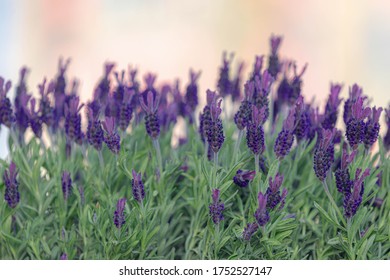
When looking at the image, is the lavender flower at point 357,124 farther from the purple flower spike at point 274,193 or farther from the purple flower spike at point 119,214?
the purple flower spike at point 119,214

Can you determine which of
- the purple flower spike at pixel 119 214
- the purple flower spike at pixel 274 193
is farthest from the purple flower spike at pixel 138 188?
the purple flower spike at pixel 274 193

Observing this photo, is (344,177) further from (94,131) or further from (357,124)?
(94,131)

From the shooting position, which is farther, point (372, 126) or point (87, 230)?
point (87, 230)

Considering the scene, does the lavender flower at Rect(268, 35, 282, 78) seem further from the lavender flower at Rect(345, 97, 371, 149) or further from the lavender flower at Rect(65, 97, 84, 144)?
the lavender flower at Rect(65, 97, 84, 144)

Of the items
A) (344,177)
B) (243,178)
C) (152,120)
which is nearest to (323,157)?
(344,177)

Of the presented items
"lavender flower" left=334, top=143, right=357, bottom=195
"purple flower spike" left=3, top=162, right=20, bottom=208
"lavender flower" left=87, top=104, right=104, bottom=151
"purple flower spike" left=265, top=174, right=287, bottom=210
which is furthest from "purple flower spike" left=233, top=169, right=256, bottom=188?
"purple flower spike" left=3, top=162, right=20, bottom=208

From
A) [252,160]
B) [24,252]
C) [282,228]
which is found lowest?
[24,252]
